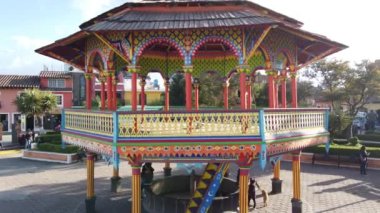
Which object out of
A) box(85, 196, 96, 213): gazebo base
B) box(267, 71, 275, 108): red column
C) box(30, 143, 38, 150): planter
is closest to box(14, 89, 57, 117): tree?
box(30, 143, 38, 150): planter

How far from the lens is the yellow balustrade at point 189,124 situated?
33.9 ft

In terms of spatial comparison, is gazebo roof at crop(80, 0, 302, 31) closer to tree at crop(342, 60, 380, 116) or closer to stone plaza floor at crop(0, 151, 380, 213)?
stone plaza floor at crop(0, 151, 380, 213)

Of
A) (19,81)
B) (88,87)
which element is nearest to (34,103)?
(19,81)

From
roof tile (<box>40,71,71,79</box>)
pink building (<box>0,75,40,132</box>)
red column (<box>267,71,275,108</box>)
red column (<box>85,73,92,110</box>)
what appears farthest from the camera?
roof tile (<box>40,71,71,79</box>)

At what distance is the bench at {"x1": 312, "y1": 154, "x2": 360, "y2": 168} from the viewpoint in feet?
A: 78.5

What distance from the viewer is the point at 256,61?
16.2 m

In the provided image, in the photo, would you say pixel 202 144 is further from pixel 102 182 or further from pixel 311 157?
pixel 311 157

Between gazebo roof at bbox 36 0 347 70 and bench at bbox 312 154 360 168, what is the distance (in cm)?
1229

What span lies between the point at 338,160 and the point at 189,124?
17498mm

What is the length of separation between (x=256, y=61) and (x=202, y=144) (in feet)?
23.1

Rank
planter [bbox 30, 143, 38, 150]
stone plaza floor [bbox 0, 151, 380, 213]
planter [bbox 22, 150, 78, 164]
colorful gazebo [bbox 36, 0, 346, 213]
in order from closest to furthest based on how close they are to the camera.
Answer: colorful gazebo [bbox 36, 0, 346, 213]
stone plaza floor [bbox 0, 151, 380, 213]
planter [bbox 22, 150, 78, 164]
planter [bbox 30, 143, 38, 150]

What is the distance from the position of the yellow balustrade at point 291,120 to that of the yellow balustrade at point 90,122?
15.9 feet

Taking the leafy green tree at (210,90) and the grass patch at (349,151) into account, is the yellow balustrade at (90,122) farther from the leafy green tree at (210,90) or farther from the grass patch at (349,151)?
the leafy green tree at (210,90)

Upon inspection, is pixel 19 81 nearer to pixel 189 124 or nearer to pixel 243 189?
pixel 189 124
